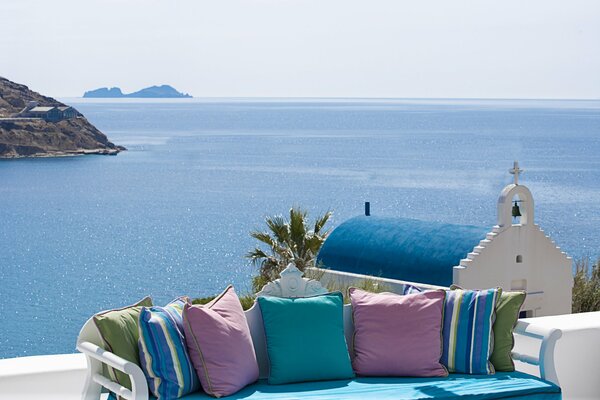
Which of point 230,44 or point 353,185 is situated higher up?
point 230,44

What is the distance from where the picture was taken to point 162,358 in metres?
4.09

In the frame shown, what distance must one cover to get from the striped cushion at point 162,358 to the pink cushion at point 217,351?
0.06 meters

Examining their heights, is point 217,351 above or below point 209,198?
above

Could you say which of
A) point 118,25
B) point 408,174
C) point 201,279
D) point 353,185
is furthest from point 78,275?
point 118,25

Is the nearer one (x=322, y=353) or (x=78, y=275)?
(x=322, y=353)

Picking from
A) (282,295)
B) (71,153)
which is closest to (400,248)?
(282,295)

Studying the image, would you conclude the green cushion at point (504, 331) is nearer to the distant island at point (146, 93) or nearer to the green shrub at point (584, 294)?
the green shrub at point (584, 294)

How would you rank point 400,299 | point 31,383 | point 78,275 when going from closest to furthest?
point 31,383 < point 400,299 < point 78,275

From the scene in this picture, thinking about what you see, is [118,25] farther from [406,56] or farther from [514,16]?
[514,16]

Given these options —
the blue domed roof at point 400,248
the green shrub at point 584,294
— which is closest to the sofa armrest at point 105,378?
the blue domed roof at point 400,248

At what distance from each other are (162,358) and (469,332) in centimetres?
142

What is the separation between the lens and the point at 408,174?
6284cm

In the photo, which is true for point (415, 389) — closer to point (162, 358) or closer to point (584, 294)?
point (162, 358)

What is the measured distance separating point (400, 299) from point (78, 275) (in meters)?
34.7
